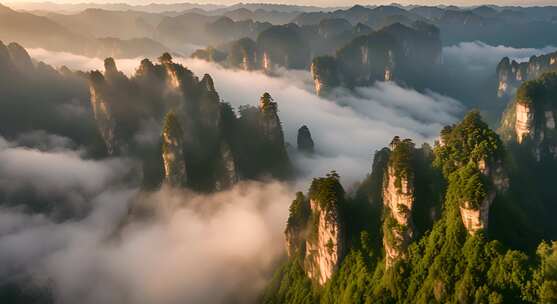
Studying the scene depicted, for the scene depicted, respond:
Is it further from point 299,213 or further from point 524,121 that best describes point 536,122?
point 299,213

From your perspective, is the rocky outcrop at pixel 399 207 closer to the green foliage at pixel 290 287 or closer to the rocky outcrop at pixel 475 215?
the rocky outcrop at pixel 475 215

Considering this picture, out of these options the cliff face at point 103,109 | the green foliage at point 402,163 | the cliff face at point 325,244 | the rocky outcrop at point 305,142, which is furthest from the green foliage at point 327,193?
the cliff face at point 103,109

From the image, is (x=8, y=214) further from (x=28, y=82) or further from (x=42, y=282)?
(x=28, y=82)

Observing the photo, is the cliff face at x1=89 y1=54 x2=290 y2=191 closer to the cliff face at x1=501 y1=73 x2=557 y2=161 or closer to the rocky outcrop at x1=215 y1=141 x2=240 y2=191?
the rocky outcrop at x1=215 y1=141 x2=240 y2=191

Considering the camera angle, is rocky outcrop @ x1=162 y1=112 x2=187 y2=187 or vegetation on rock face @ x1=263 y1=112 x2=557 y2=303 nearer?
vegetation on rock face @ x1=263 y1=112 x2=557 y2=303

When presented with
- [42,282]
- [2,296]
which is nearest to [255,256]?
[42,282]

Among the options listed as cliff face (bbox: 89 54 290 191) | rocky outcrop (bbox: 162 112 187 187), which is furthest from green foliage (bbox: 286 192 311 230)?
rocky outcrop (bbox: 162 112 187 187)
